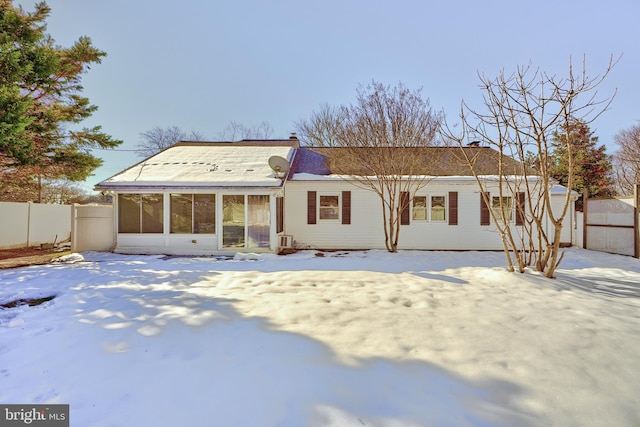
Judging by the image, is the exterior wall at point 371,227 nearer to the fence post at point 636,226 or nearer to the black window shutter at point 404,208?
the black window shutter at point 404,208

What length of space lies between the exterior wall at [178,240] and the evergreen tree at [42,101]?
233 cm

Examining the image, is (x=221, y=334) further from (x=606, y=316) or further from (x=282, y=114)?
(x=282, y=114)

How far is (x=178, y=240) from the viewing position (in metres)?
10.2

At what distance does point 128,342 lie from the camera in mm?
3264

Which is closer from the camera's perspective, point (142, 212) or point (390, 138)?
point (142, 212)

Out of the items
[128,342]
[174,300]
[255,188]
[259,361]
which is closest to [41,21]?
[255,188]

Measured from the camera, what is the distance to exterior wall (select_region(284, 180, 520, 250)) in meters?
11.6

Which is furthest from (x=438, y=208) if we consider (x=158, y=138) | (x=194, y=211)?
(x=158, y=138)

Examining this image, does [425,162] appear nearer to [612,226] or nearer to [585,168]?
[612,226]

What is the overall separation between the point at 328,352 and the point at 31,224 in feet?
50.2

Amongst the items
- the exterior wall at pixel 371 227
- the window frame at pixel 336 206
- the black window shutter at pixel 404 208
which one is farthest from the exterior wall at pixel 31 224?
the black window shutter at pixel 404 208

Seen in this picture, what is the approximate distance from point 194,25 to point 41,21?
4.83 meters

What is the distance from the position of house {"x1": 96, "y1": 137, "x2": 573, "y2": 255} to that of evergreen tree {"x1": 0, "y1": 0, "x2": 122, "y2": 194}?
65.0 inches

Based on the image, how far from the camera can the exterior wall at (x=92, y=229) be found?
1025 centimetres
